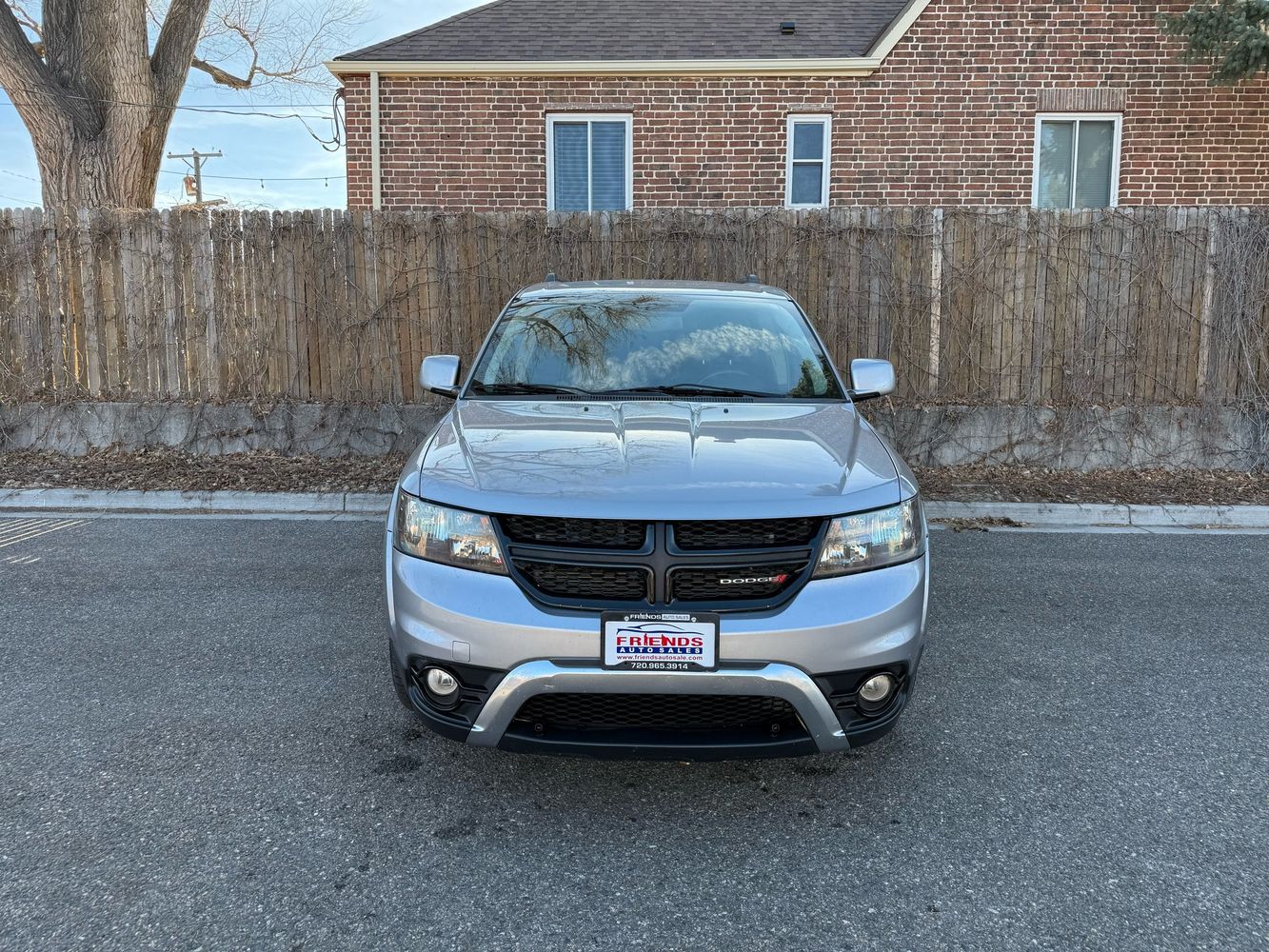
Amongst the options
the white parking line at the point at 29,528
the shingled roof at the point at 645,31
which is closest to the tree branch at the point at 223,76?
the shingled roof at the point at 645,31

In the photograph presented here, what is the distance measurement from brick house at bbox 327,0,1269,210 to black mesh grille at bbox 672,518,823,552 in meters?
11.0

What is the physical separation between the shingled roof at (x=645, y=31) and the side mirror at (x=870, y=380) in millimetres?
10028

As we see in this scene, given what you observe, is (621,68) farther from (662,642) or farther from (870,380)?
(662,642)

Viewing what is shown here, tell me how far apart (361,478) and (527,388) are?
14.7 feet

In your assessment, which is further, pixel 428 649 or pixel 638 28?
pixel 638 28

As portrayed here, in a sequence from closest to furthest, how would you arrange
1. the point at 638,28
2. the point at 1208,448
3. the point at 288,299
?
the point at 1208,448 → the point at 288,299 → the point at 638,28

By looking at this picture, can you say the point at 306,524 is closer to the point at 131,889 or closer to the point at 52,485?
the point at 52,485

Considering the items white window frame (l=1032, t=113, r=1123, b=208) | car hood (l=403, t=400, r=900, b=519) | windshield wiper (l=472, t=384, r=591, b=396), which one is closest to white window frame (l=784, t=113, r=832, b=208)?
white window frame (l=1032, t=113, r=1123, b=208)

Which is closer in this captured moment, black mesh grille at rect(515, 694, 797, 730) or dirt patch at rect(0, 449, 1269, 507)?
black mesh grille at rect(515, 694, 797, 730)

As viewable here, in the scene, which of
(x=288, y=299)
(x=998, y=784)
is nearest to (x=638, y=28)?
(x=288, y=299)

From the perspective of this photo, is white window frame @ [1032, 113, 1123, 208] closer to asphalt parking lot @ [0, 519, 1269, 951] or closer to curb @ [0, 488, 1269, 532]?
curb @ [0, 488, 1269, 532]

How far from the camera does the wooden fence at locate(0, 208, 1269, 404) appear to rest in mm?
8703

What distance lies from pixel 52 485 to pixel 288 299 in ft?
8.62

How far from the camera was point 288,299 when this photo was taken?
8.97 metres
